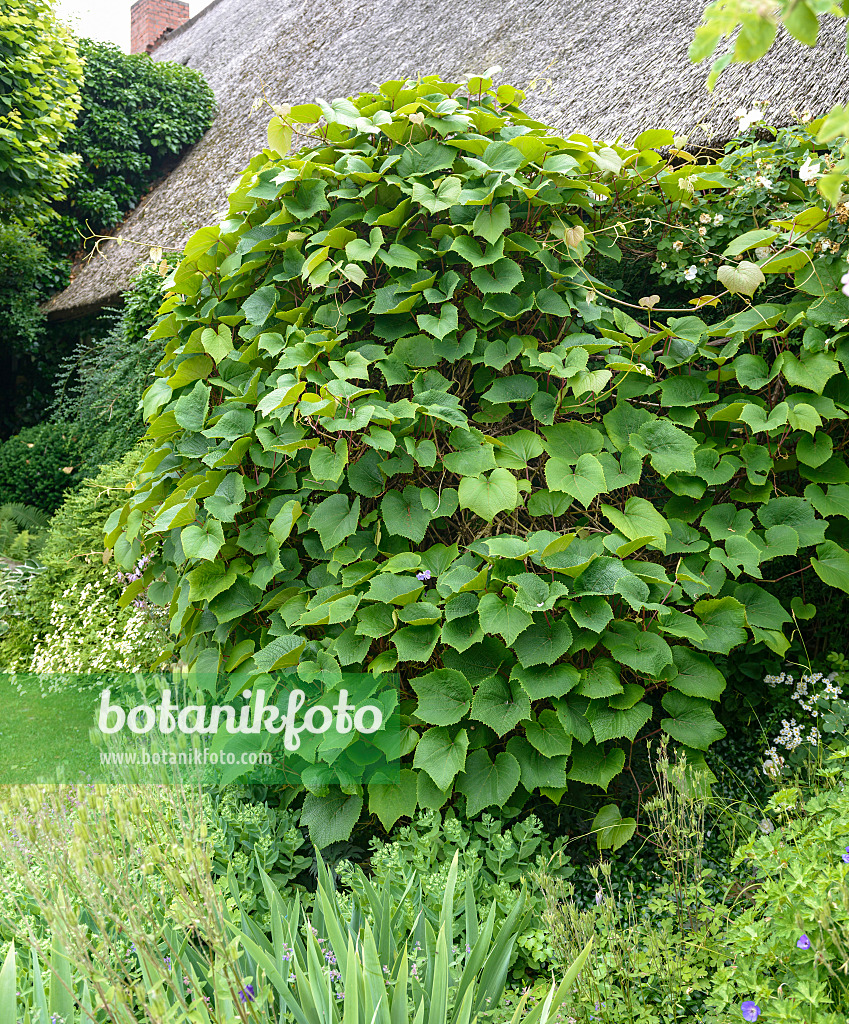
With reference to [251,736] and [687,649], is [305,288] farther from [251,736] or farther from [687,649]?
[687,649]

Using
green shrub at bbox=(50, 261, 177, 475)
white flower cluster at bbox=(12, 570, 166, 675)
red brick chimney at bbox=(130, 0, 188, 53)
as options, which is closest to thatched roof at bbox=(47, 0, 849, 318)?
green shrub at bbox=(50, 261, 177, 475)

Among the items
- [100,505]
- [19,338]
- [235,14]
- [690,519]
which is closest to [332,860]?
[690,519]

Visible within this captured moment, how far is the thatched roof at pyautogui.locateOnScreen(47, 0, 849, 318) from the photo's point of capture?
3227mm

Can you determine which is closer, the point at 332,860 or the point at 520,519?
the point at 332,860

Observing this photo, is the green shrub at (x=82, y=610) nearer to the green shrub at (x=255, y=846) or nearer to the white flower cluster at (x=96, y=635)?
the white flower cluster at (x=96, y=635)

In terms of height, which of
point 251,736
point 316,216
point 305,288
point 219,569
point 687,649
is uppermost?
point 316,216

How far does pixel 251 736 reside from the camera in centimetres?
212

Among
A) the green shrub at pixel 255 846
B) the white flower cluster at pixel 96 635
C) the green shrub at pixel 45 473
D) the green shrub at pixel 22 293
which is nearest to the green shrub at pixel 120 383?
the green shrub at pixel 45 473

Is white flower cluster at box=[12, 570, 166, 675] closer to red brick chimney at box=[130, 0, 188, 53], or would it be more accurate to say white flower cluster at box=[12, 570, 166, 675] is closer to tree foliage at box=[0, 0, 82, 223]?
tree foliage at box=[0, 0, 82, 223]

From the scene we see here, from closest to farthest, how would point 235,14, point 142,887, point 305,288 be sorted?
point 142,887 < point 305,288 < point 235,14

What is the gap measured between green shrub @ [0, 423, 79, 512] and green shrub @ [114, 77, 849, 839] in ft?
16.4

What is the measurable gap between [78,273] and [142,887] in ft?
28.1

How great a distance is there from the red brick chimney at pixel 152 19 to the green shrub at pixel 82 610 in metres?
10.9

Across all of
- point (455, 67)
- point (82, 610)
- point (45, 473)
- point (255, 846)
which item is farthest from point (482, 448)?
point (45, 473)
